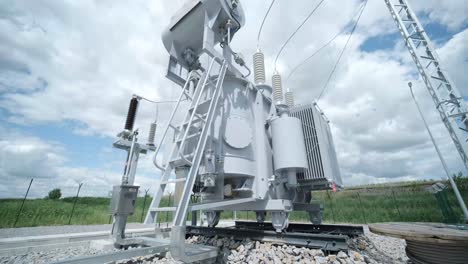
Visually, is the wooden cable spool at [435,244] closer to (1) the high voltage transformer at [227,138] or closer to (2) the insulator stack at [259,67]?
(1) the high voltage transformer at [227,138]

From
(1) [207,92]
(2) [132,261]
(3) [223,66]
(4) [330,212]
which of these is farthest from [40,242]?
(4) [330,212]

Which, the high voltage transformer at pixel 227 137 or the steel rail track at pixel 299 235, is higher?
the high voltage transformer at pixel 227 137

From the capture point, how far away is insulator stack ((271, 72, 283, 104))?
6919 mm

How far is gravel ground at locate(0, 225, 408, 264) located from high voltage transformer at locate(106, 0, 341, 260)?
2.57ft

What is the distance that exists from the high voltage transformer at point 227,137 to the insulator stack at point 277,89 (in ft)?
0.15

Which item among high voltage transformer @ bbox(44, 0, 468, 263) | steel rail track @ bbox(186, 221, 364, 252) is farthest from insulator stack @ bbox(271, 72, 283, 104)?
steel rail track @ bbox(186, 221, 364, 252)

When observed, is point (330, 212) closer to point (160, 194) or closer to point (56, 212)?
point (160, 194)

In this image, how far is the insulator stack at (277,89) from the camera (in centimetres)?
692

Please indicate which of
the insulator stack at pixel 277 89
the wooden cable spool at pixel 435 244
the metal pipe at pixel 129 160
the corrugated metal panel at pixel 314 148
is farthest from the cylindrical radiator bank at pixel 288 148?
the metal pipe at pixel 129 160

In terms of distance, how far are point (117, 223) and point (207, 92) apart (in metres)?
4.23

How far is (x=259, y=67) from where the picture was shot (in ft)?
21.5

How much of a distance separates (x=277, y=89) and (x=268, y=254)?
200 inches

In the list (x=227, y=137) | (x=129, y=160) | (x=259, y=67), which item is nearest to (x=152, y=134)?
(x=129, y=160)

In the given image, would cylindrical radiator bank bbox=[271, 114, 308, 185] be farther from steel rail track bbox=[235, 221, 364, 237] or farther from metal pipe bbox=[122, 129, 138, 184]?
metal pipe bbox=[122, 129, 138, 184]
